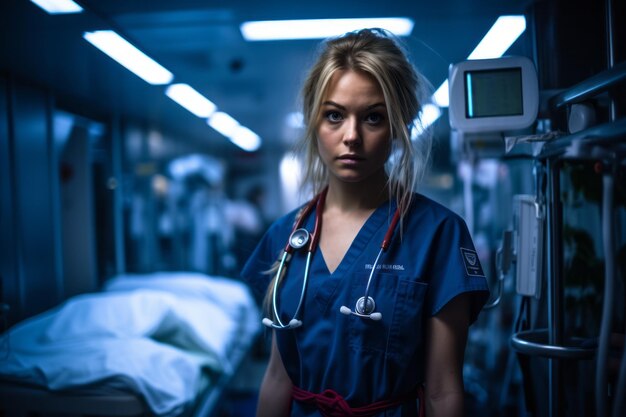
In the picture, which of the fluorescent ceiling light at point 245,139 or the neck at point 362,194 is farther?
the fluorescent ceiling light at point 245,139

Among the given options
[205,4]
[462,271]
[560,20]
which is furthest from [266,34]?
[462,271]

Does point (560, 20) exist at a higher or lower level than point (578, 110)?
higher

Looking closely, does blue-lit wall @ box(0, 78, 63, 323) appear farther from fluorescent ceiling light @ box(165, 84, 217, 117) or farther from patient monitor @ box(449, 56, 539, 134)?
patient monitor @ box(449, 56, 539, 134)

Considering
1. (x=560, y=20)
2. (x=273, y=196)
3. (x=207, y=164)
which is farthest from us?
(x=273, y=196)

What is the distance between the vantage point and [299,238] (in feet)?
4.62

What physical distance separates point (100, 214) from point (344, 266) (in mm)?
2991

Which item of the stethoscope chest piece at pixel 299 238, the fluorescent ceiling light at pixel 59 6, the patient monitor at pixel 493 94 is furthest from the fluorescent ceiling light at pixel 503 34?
the fluorescent ceiling light at pixel 59 6

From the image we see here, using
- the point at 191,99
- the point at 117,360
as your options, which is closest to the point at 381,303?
the point at 117,360

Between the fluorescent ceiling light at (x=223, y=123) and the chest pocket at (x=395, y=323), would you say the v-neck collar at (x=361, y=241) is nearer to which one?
the chest pocket at (x=395, y=323)

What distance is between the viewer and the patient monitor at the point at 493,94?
1.52 metres

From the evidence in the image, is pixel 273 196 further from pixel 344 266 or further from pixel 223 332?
pixel 344 266

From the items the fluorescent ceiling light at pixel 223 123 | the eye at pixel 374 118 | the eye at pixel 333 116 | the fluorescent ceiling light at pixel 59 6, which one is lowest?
the eye at pixel 374 118

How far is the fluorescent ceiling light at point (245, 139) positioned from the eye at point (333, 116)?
13.1 feet

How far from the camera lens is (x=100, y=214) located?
12.5ft
